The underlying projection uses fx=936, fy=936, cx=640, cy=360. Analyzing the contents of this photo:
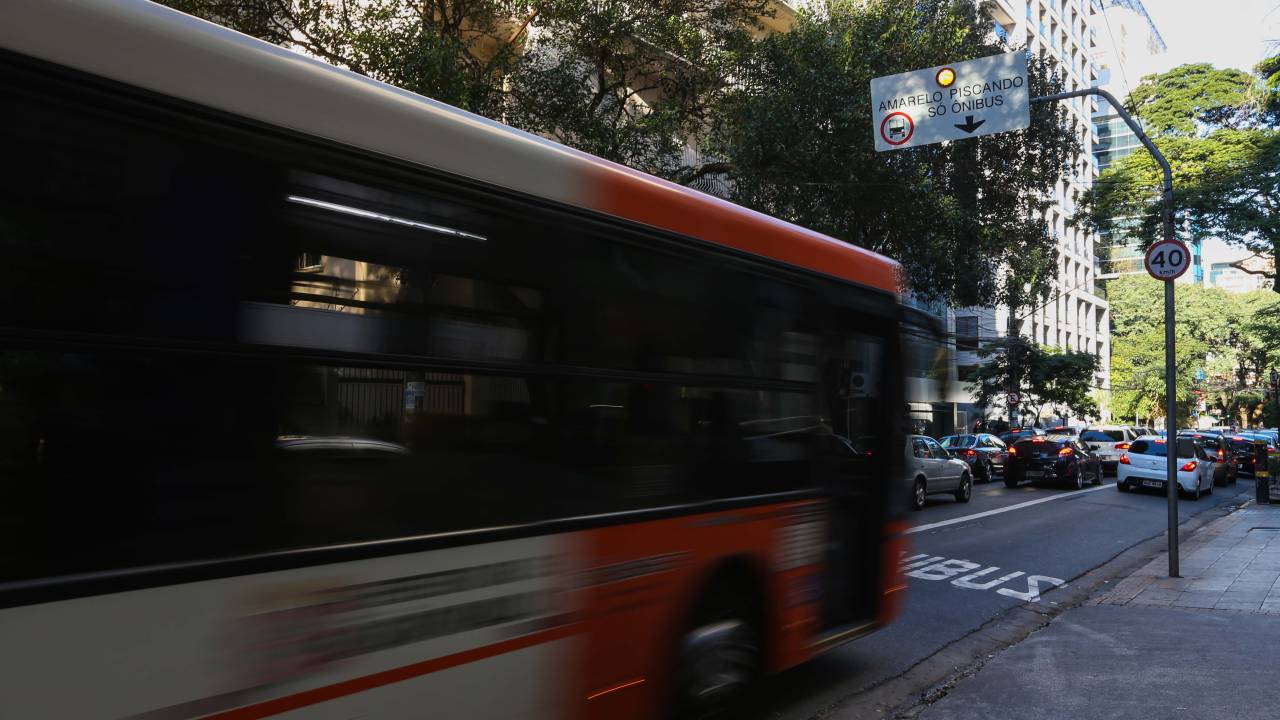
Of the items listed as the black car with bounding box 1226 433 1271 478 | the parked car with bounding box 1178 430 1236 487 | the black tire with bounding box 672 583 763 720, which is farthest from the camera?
the black car with bounding box 1226 433 1271 478

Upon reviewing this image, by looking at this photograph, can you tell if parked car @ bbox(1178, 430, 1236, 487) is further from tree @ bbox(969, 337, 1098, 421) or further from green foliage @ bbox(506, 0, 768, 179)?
green foliage @ bbox(506, 0, 768, 179)

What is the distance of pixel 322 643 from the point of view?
10.0 ft

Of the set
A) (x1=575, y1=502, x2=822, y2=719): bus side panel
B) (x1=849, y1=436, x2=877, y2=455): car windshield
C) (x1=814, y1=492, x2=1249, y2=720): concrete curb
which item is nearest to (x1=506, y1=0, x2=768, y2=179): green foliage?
(x1=814, y1=492, x2=1249, y2=720): concrete curb

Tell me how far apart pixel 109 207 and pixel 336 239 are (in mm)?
708

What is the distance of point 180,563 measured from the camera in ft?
8.80

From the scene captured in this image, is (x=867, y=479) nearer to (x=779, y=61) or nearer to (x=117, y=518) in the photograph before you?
(x=117, y=518)

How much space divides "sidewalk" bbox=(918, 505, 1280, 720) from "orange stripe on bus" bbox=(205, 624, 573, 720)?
289 centimetres

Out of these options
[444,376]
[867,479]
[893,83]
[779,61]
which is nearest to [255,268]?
[444,376]

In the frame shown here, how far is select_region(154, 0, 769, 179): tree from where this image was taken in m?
14.0

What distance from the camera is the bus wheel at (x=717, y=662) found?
4770 mm

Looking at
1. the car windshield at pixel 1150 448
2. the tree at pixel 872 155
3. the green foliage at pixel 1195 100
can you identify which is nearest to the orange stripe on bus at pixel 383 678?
the tree at pixel 872 155

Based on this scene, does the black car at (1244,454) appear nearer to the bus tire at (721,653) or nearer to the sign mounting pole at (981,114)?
the sign mounting pole at (981,114)

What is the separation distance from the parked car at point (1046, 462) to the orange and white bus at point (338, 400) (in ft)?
69.8

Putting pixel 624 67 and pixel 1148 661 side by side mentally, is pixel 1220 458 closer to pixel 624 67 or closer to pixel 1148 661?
pixel 624 67
